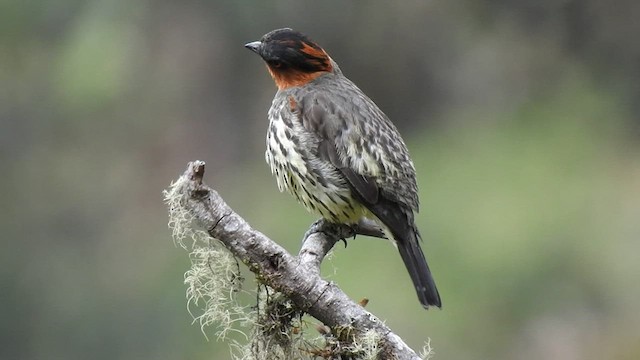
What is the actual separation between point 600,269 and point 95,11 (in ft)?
15.0

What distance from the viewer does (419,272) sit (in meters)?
4.21

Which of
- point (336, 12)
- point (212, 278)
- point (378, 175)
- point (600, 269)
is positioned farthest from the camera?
point (336, 12)

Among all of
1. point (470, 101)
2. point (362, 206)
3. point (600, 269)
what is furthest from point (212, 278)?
point (470, 101)

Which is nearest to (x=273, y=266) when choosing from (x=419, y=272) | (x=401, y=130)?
(x=419, y=272)

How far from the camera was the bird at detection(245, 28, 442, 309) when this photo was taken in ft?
14.1

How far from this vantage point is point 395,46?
974 centimetres

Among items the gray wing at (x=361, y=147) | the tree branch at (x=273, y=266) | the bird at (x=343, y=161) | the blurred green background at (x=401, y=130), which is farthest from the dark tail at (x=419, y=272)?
the blurred green background at (x=401, y=130)

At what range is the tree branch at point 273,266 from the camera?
3.16 m

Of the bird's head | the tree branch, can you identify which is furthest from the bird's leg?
the tree branch

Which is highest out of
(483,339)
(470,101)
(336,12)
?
(336,12)

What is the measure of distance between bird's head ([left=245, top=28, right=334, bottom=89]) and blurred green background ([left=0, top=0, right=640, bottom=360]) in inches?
125

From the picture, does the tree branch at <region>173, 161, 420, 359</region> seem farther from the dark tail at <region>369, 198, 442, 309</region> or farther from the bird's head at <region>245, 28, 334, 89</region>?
the bird's head at <region>245, 28, 334, 89</region>

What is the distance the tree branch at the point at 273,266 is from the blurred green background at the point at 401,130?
14.6 feet

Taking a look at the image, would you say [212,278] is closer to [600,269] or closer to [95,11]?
[600,269]
